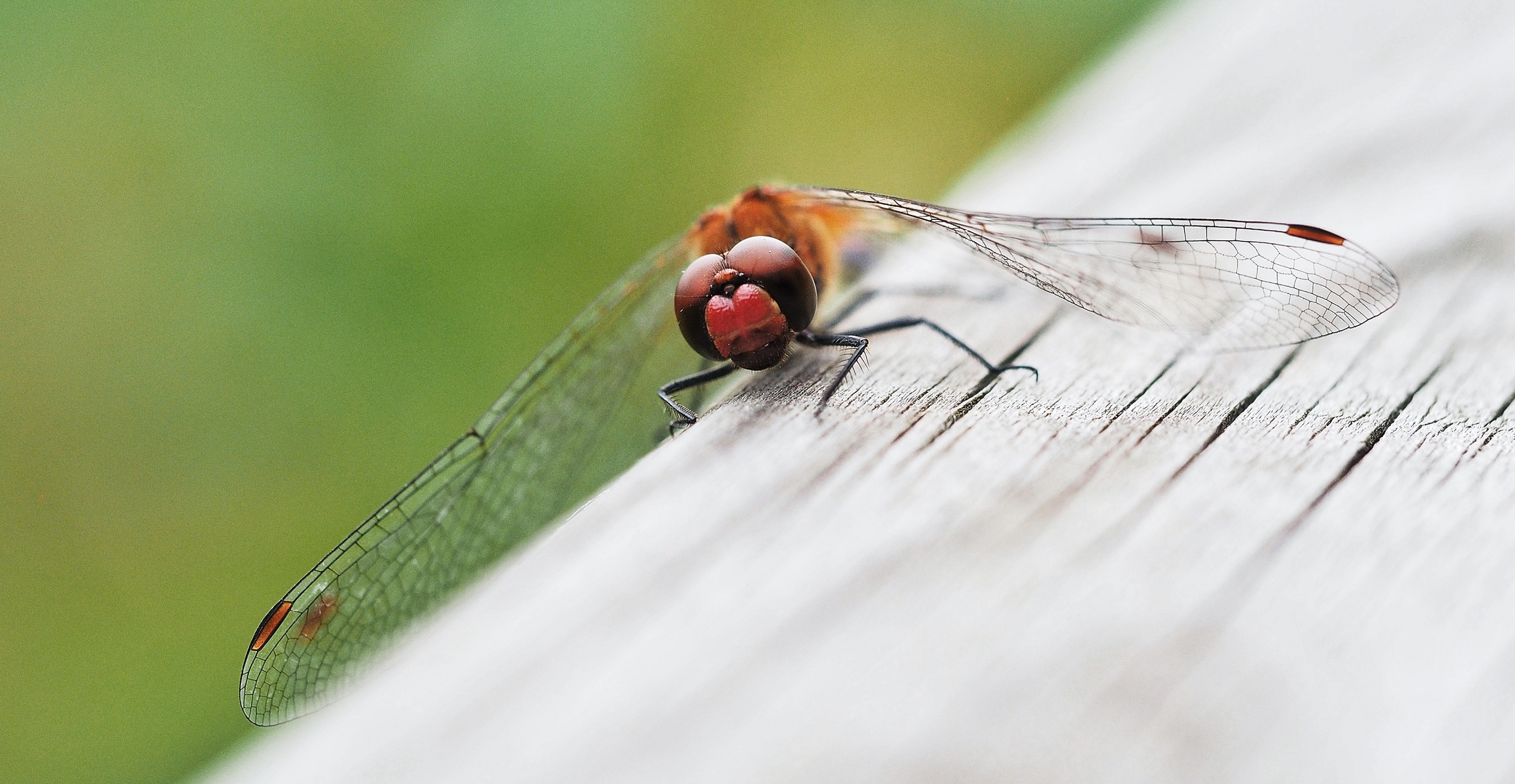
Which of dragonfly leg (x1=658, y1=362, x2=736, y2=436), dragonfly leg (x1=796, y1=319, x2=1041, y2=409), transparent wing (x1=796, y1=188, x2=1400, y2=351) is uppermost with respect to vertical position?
transparent wing (x1=796, y1=188, x2=1400, y2=351)

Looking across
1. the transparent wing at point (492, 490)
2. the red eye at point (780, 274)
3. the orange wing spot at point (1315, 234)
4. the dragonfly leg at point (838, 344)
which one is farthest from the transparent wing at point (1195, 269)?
the transparent wing at point (492, 490)

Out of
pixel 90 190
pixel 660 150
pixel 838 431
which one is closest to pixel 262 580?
pixel 90 190

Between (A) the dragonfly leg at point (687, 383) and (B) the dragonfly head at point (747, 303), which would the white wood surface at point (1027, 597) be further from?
(A) the dragonfly leg at point (687, 383)

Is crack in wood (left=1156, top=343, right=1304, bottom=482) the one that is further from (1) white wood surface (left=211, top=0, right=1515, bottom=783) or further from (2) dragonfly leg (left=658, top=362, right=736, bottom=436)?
(2) dragonfly leg (left=658, top=362, right=736, bottom=436)

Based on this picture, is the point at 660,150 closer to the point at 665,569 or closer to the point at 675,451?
the point at 675,451

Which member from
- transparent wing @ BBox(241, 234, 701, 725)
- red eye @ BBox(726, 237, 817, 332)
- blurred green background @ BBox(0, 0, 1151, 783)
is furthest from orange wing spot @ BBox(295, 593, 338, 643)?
blurred green background @ BBox(0, 0, 1151, 783)
